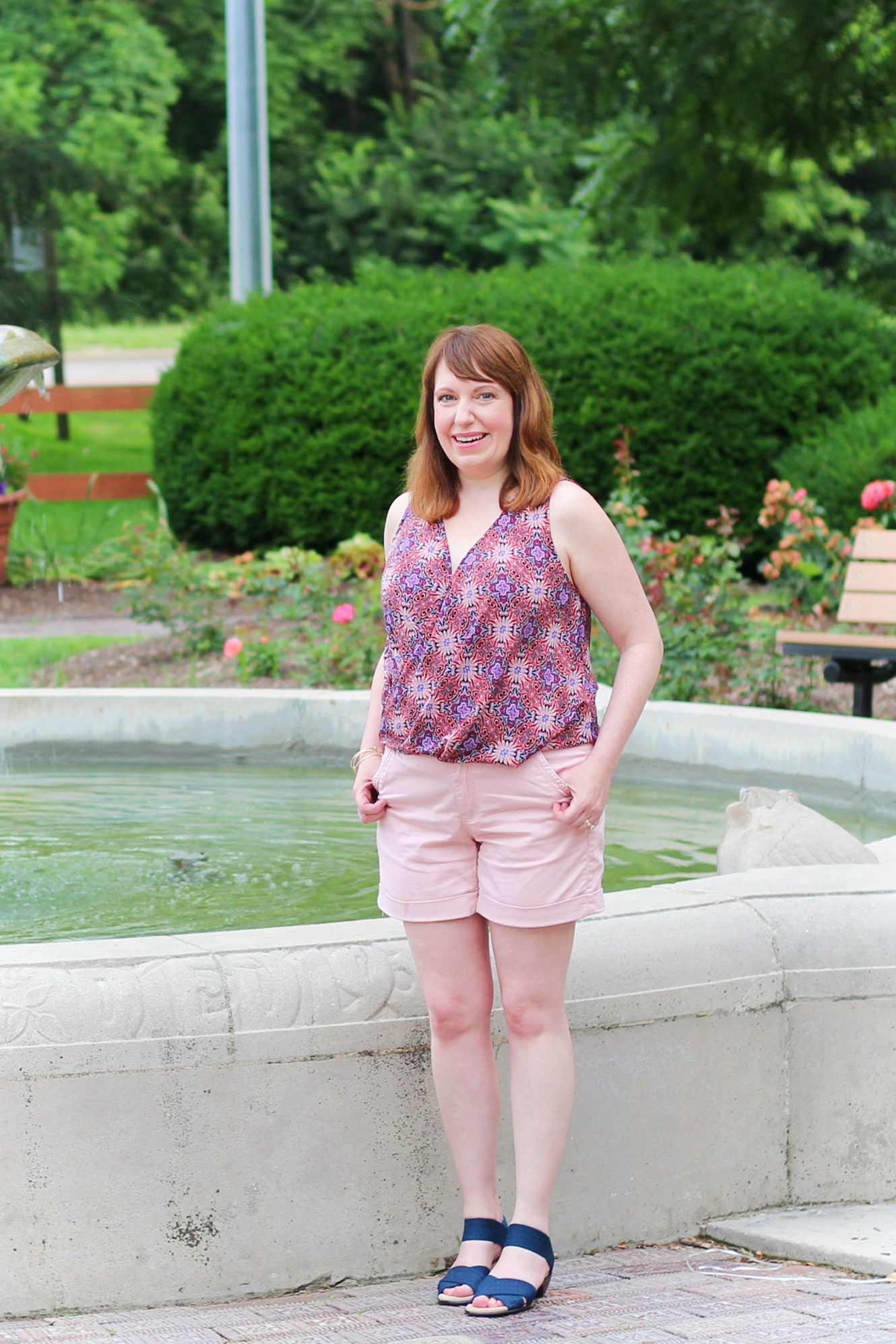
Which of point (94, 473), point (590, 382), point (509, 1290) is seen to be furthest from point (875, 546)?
point (94, 473)

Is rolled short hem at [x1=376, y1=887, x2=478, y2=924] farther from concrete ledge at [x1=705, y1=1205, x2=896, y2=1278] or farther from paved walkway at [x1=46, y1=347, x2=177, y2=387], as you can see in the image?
paved walkway at [x1=46, y1=347, x2=177, y2=387]

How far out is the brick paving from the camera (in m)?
2.46

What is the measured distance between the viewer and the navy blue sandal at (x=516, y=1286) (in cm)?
254

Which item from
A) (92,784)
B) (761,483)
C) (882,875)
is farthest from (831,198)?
(882,875)

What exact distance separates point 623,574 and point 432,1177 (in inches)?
42.8

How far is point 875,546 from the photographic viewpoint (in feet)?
25.2

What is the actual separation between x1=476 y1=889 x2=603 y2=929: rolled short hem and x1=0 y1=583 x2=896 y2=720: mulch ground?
5.32 meters

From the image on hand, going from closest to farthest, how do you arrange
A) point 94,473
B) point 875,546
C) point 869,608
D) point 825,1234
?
point 825,1234
point 869,608
point 875,546
point 94,473

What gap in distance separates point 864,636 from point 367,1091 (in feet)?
15.5

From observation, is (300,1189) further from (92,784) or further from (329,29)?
(329,29)

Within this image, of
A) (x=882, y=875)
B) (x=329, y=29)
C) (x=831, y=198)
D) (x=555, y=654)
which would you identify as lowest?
(x=882, y=875)

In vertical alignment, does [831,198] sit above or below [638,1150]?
above

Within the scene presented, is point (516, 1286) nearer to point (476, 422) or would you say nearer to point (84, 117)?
point (476, 422)

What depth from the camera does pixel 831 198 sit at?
85.8 ft
